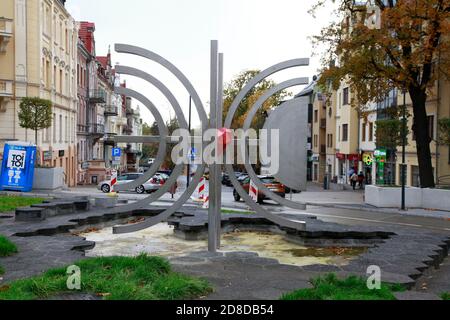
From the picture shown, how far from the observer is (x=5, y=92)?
1208 inches

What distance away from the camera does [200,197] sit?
856 inches

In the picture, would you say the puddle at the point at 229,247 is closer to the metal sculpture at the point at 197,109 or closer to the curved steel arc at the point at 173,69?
the metal sculpture at the point at 197,109

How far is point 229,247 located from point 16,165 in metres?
16.4

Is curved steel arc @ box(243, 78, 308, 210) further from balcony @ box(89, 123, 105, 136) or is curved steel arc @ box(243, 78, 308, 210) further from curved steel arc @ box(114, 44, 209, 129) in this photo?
balcony @ box(89, 123, 105, 136)

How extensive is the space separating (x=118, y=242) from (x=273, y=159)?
437cm

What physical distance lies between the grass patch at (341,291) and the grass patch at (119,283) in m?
1.40

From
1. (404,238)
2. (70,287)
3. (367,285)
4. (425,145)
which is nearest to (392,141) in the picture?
(425,145)

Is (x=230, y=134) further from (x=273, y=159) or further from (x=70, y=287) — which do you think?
(x=70, y=287)

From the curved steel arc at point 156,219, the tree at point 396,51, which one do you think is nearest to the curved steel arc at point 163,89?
the curved steel arc at point 156,219

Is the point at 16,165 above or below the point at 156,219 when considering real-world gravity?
above

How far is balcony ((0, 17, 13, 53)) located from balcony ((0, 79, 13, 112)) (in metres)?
1.96

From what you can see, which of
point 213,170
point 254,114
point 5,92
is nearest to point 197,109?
point 254,114

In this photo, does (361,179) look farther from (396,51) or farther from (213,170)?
(213,170)

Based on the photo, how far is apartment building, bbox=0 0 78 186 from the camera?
3114 cm
